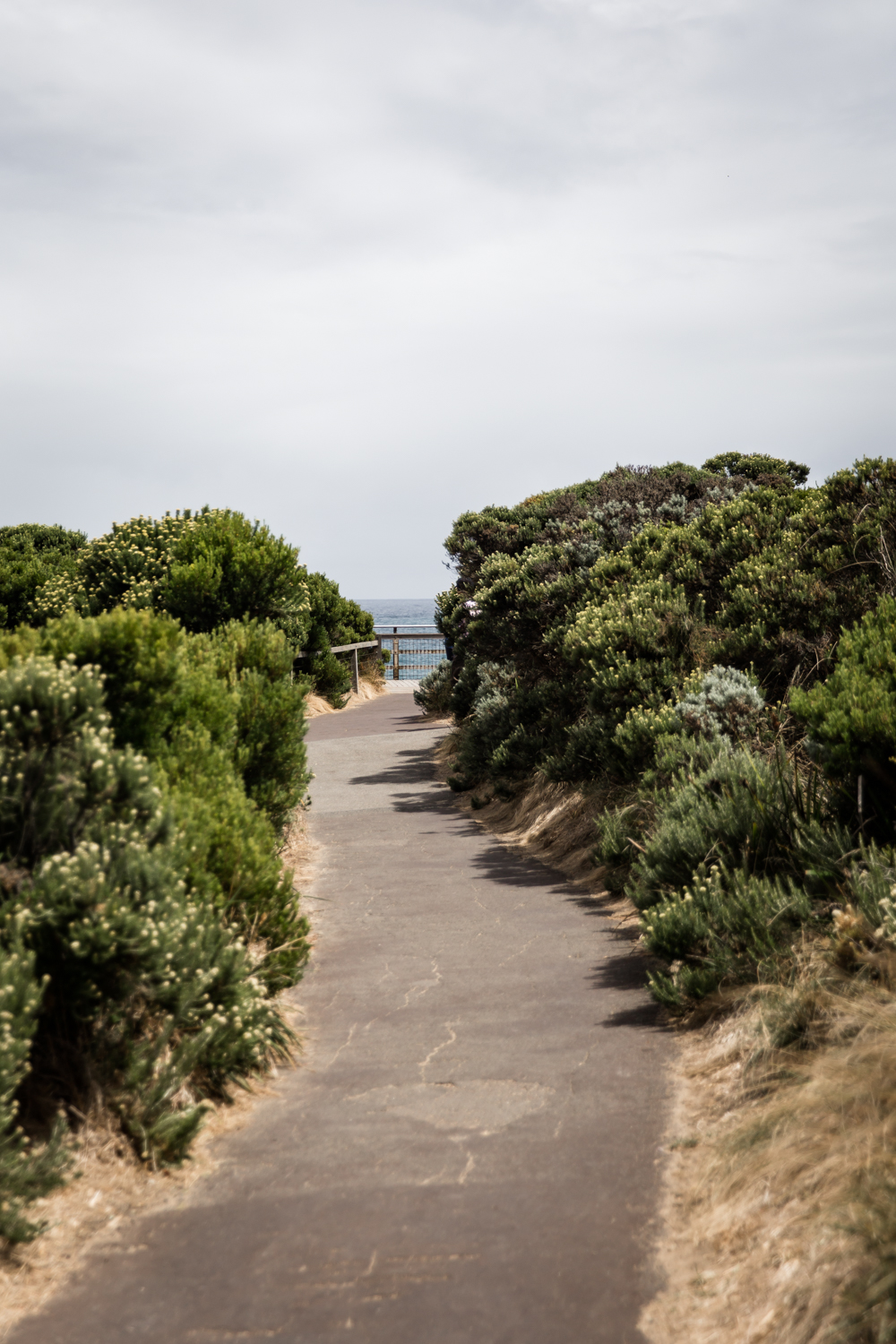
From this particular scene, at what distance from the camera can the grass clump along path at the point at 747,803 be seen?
11.7 feet

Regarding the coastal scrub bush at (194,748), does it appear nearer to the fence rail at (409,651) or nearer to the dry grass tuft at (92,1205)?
the dry grass tuft at (92,1205)

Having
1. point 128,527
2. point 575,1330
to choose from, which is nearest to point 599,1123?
point 575,1330

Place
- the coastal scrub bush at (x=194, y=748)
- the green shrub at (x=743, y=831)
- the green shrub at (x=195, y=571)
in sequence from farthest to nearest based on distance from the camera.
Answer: the green shrub at (x=195, y=571) < the green shrub at (x=743, y=831) < the coastal scrub bush at (x=194, y=748)

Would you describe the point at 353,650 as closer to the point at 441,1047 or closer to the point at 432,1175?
the point at 441,1047

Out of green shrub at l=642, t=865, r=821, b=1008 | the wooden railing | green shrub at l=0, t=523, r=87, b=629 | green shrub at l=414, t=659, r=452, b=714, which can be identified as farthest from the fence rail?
green shrub at l=642, t=865, r=821, b=1008

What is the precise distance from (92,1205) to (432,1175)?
1354 millimetres

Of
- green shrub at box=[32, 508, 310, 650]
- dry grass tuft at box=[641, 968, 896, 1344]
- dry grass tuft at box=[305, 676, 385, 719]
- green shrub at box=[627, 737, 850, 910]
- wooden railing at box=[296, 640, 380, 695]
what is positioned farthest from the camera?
wooden railing at box=[296, 640, 380, 695]

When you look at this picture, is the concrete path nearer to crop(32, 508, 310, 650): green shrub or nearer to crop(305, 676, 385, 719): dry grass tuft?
crop(32, 508, 310, 650): green shrub

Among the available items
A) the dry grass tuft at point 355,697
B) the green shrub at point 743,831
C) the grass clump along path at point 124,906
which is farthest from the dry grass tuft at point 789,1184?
the dry grass tuft at point 355,697

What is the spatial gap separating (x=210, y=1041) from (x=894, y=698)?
4157 mm

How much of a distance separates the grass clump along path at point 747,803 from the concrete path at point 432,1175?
0.32 meters

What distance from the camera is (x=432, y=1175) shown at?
4.36 m

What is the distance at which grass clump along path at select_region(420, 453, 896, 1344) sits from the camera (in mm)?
3553

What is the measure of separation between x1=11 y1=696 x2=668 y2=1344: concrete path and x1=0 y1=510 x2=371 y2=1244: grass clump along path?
16.3 inches
